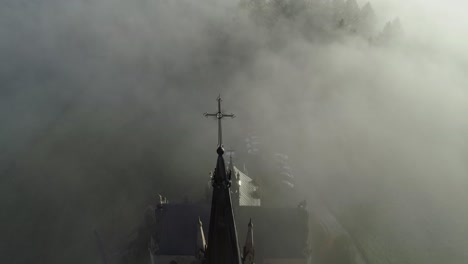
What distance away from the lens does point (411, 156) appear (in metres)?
56.5

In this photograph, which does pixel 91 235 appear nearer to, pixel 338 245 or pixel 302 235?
pixel 302 235

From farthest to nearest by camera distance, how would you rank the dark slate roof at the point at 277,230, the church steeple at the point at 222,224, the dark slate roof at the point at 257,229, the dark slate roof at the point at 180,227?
the dark slate roof at the point at 277,230
the dark slate roof at the point at 257,229
the dark slate roof at the point at 180,227
the church steeple at the point at 222,224

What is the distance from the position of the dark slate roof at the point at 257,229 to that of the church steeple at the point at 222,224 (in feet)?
62.2

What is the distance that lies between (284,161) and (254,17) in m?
51.7

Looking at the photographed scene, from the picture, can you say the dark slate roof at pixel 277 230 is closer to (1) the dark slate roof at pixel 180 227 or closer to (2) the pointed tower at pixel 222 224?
(1) the dark slate roof at pixel 180 227

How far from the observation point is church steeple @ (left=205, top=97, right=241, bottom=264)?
30.7 feet

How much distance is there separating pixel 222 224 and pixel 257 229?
2031 cm

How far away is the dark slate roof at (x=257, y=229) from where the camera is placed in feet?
91.8

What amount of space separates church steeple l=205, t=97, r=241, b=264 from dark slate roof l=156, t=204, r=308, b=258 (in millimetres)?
18955

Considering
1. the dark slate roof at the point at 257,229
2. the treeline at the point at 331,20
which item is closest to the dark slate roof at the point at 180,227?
the dark slate roof at the point at 257,229

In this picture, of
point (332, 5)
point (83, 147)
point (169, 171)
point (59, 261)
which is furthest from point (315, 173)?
point (332, 5)

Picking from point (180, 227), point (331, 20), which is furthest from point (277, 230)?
point (331, 20)

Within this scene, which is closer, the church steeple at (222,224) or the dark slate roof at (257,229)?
the church steeple at (222,224)

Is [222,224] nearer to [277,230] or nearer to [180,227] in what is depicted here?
[180,227]
